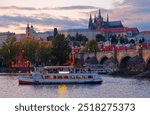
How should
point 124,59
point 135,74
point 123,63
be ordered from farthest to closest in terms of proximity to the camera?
point 123,63, point 124,59, point 135,74

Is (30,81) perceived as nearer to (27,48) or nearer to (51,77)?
(51,77)

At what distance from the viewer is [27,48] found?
76.4 metres

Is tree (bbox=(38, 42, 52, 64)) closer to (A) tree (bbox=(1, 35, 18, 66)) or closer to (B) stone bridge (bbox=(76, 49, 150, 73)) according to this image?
(A) tree (bbox=(1, 35, 18, 66))

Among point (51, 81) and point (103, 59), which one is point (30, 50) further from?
point (51, 81)

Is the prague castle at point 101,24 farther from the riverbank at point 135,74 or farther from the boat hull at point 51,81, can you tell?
the boat hull at point 51,81

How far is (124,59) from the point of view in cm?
6488

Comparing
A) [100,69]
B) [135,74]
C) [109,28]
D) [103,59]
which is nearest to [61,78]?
[135,74]

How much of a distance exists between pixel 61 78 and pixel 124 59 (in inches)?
922

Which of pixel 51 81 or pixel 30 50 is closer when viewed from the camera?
pixel 51 81

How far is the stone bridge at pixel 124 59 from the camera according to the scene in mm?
57966

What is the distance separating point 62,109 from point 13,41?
2533 inches

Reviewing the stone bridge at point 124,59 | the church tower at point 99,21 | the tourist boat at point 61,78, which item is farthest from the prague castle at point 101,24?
the tourist boat at point 61,78

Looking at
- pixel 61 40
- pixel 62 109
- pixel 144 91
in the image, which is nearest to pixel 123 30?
pixel 61 40

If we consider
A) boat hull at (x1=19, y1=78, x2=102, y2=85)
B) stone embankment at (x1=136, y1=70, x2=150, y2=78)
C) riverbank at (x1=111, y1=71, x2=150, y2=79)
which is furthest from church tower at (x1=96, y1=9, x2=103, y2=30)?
boat hull at (x1=19, y1=78, x2=102, y2=85)
